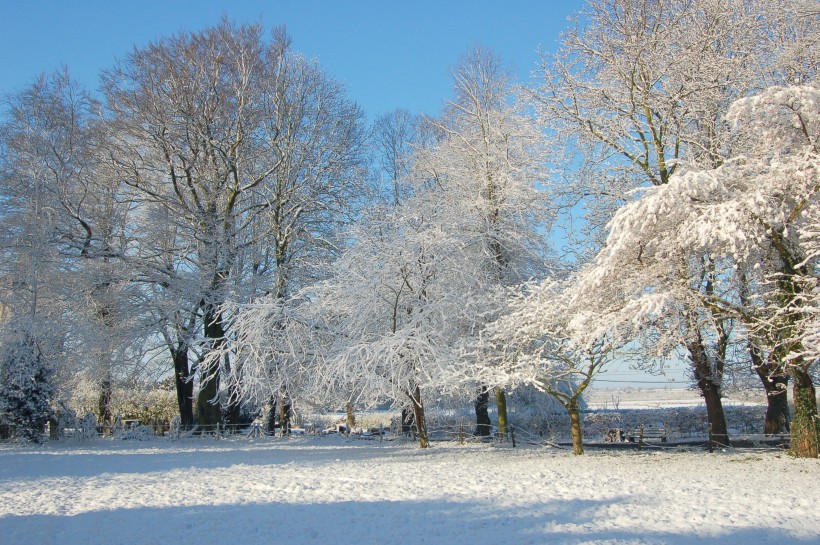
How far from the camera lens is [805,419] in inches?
516

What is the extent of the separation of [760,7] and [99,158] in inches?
790

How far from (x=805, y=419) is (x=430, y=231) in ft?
31.6

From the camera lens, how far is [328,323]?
60.3 ft

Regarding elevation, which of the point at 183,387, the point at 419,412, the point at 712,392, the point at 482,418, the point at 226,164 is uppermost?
the point at 226,164

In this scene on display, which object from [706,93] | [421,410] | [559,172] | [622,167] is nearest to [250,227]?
[421,410]

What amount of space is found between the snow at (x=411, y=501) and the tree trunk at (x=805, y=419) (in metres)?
0.53

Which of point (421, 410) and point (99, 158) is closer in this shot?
point (421, 410)

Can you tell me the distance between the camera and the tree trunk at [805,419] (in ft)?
42.3

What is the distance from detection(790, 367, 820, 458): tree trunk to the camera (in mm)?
12891

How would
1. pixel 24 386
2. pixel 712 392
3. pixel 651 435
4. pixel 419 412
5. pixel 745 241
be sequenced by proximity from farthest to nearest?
1. pixel 651 435
2. pixel 419 412
3. pixel 24 386
4. pixel 712 392
5. pixel 745 241

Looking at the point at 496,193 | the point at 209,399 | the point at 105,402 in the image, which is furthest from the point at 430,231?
the point at 105,402

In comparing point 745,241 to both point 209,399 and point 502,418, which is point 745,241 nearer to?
point 502,418

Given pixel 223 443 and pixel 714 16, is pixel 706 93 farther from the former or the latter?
pixel 223 443

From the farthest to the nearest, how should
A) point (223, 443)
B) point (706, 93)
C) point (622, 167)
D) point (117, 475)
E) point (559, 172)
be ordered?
point (223, 443) → point (559, 172) → point (622, 167) → point (706, 93) → point (117, 475)
